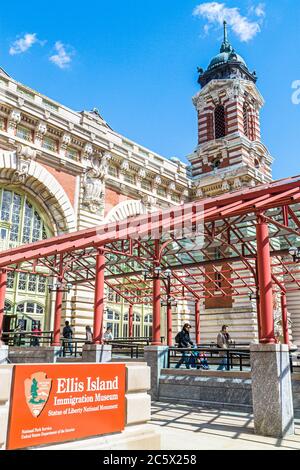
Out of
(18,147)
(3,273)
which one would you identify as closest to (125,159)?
(18,147)

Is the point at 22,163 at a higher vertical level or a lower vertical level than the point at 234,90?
lower

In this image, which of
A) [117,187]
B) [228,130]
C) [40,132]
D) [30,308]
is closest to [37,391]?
[30,308]

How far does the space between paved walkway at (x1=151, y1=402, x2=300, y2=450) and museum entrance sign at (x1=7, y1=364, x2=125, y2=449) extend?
1668 millimetres

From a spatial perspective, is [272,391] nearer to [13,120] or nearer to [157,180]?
[13,120]

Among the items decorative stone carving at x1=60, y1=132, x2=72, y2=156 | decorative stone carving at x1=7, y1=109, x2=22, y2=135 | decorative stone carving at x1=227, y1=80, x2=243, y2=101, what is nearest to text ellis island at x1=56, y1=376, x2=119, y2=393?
decorative stone carving at x1=7, y1=109, x2=22, y2=135

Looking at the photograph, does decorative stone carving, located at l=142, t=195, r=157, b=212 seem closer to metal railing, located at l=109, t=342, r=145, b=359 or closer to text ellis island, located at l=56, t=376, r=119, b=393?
metal railing, located at l=109, t=342, r=145, b=359

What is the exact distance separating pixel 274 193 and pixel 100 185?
1734 centimetres

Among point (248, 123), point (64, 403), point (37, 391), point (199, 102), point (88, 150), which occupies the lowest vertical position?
point (64, 403)

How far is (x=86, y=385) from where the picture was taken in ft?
17.5

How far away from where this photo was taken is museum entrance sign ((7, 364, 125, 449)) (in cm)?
465

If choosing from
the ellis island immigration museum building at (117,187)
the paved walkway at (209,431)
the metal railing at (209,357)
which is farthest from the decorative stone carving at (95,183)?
the paved walkway at (209,431)

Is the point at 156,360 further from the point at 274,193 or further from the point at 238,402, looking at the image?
the point at 274,193

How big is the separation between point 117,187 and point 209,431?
22.4m

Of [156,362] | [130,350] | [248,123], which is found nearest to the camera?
[156,362]
